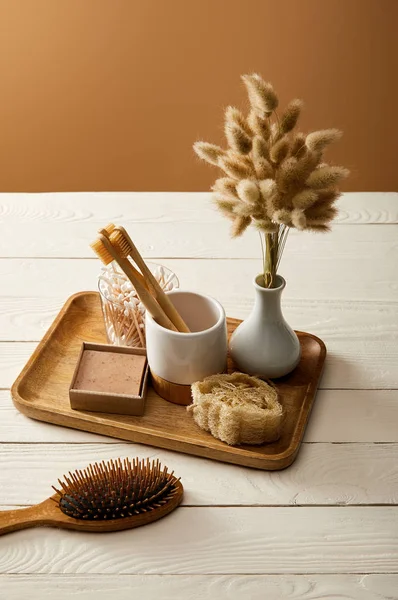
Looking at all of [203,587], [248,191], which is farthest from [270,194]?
[203,587]

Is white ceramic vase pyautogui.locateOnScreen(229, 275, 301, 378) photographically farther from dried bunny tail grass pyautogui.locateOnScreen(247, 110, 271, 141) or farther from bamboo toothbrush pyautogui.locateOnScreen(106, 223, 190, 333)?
dried bunny tail grass pyautogui.locateOnScreen(247, 110, 271, 141)

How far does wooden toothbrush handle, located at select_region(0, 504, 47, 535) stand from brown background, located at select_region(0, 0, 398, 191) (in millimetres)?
1765

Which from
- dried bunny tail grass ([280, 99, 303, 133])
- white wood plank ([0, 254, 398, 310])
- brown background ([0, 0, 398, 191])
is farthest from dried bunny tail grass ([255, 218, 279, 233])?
brown background ([0, 0, 398, 191])

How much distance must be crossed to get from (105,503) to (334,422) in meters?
0.35

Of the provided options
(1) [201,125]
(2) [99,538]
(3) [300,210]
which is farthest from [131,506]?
(1) [201,125]

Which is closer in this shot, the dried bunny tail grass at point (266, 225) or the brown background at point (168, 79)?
the dried bunny tail grass at point (266, 225)

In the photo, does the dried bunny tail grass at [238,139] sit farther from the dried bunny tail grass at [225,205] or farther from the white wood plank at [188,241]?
the white wood plank at [188,241]

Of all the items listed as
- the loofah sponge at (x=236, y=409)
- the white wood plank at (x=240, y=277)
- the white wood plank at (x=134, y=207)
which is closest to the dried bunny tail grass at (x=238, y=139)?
the loofah sponge at (x=236, y=409)

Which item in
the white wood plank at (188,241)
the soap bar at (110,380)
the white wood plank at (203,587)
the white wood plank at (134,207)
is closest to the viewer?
the white wood plank at (203,587)

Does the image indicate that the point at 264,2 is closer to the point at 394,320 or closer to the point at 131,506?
the point at 394,320

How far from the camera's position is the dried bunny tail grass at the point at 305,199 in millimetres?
936

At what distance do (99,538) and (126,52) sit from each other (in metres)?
1.82

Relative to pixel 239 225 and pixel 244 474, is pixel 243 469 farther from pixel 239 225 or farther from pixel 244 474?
pixel 239 225

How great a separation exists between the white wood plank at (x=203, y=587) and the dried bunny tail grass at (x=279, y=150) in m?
0.49
